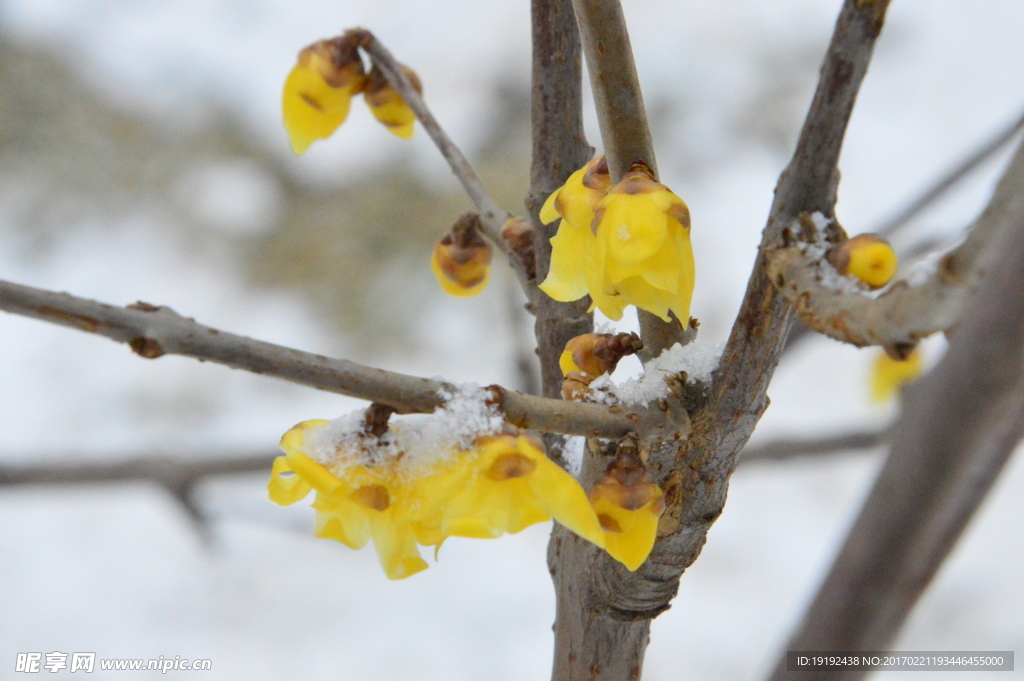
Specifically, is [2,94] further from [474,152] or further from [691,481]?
[691,481]

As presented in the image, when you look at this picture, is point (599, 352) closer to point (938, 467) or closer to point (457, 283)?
point (457, 283)

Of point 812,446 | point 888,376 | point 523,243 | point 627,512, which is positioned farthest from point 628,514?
point 888,376

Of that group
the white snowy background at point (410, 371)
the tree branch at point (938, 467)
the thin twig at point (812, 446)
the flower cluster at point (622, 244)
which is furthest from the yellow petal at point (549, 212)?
the white snowy background at point (410, 371)

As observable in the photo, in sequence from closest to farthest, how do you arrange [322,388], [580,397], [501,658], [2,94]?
1. [322,388]
2. [580,397]
3. [501,658]
4. [2,94]

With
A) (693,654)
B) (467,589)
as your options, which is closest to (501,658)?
(467,589)

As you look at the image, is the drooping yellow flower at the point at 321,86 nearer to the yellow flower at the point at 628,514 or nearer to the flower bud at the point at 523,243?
the flower bud at the point at 523,243
